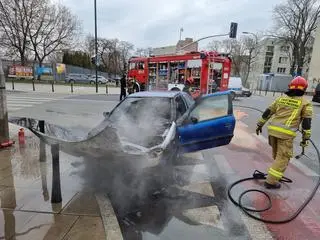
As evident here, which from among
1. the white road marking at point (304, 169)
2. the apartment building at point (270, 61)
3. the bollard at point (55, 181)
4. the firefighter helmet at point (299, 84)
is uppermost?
the apartment building at point (270, 61)

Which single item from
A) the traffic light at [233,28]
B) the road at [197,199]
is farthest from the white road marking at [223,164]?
the traffic light at [233,28]

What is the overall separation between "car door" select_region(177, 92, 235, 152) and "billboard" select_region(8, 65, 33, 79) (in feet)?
121

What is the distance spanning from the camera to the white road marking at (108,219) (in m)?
3.25

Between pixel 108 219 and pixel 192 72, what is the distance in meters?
14.5

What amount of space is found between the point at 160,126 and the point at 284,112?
207 cm

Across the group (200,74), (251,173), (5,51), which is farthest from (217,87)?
(5,51)

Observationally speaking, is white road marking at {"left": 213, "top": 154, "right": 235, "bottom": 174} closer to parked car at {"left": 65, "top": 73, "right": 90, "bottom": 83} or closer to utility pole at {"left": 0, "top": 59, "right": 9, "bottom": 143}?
utility pole at {"left": 0, "top": 59, "right": 9, "bottom": 143}

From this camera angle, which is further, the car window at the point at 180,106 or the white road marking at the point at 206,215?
the car window at the point at 180,106

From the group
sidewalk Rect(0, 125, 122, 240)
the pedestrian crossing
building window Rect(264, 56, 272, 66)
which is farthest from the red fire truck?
building window Rect(264, 56, 272, 66)

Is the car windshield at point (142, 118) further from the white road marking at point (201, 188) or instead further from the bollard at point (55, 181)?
the bollard at point (55, 181)

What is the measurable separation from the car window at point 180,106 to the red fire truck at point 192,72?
34.9 feet

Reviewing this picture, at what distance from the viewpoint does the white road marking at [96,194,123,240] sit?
3250 millimetres

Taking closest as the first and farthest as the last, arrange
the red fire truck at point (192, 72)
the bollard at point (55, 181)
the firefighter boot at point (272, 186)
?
the bollard at point (55, 181), the firefighter boot at point (272, 186), the red fire truck at point (192, 72)

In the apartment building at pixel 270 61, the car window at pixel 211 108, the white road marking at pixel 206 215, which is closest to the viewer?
the white road marking at pixel 206 215
